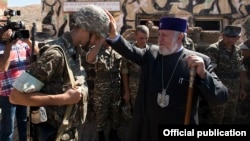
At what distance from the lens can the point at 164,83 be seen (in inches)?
125

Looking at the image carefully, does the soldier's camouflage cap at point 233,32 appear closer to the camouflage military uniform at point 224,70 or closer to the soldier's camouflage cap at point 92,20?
the camouflage military uniform at point 224,70

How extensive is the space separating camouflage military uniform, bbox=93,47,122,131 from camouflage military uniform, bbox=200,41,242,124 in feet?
4.83

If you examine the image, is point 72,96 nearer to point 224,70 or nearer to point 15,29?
point 15,29

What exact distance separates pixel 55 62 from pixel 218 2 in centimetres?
1431

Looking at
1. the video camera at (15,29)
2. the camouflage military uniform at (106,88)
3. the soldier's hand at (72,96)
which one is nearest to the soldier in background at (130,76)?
the camouflage military uniform at (106,88)

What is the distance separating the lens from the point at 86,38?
8.99 feet

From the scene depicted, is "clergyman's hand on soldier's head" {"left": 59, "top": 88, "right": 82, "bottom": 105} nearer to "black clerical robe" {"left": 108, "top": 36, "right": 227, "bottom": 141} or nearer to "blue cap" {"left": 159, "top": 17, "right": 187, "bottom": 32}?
"black clerical robe" {"left": 108, "top": 36, "right": 227, "bottom": 141}

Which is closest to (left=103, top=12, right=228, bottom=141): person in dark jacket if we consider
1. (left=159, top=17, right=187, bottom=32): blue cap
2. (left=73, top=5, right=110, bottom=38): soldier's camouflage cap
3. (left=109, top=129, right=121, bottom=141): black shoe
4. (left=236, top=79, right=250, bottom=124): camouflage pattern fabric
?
(left=159, top=17, right=187, bottom=32): blue cap

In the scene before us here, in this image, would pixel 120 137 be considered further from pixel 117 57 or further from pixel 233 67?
pixel 233 67

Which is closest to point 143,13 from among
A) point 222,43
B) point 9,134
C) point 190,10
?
Answer: point 190,10

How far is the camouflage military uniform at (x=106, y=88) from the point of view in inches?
207

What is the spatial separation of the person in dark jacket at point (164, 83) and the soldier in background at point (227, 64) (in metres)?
2.32

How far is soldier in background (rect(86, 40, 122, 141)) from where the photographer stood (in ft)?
17.2

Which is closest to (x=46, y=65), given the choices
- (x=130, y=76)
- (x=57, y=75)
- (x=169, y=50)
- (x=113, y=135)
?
(x=57, y=75)
